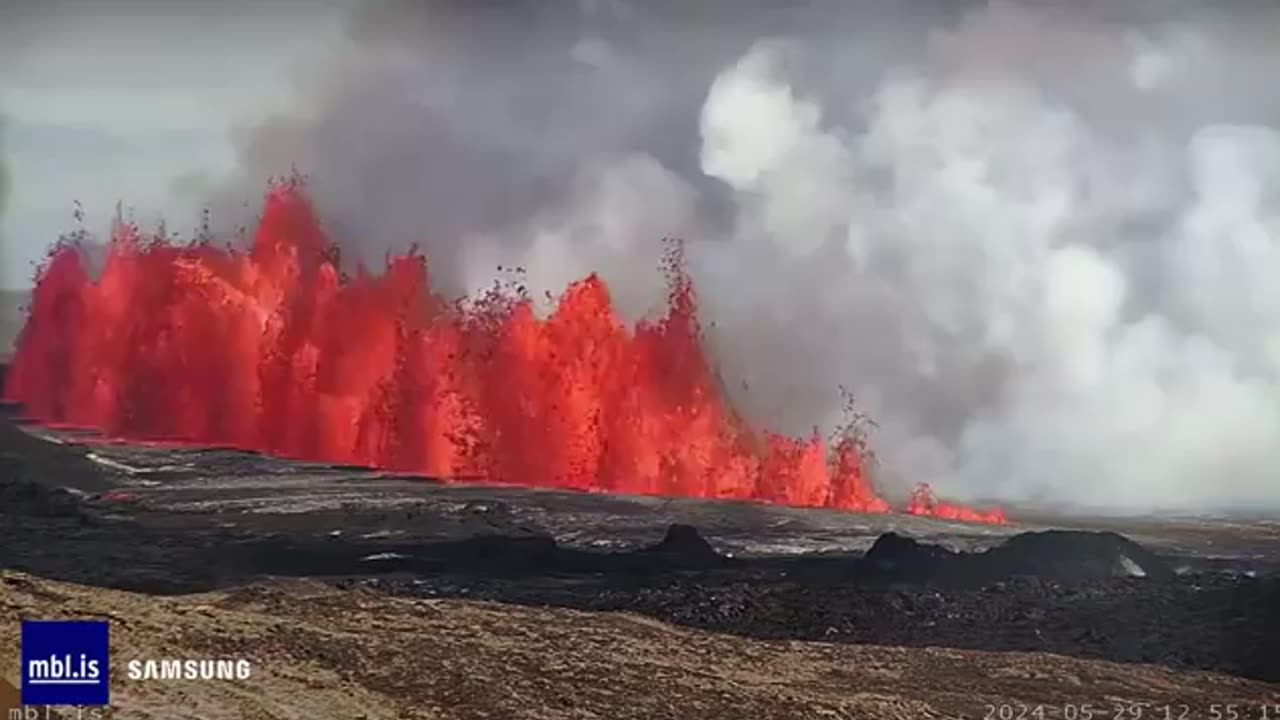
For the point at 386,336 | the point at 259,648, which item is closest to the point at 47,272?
the point at 386,336

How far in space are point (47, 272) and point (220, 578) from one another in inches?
74.5

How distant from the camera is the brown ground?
7031 mm

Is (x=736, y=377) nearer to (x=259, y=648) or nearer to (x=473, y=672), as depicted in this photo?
(x=473, y=672)

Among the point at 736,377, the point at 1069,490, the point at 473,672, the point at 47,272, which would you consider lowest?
the point at 473,672

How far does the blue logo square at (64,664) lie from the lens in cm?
676

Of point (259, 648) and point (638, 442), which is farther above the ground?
point (638, 442)

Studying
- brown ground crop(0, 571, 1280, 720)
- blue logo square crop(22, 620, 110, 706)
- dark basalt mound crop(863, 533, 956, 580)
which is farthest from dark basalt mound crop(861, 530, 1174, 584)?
blue logo square crop(22, 620, 110, 706)

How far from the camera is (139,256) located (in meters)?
8.12

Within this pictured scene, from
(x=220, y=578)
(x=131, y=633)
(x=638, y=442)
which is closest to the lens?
(x=131, y=633)

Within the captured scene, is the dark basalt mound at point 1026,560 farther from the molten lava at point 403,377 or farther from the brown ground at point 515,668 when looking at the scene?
the brown ground at point 515,668

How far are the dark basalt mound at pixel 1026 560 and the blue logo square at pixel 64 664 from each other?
4000 mm
